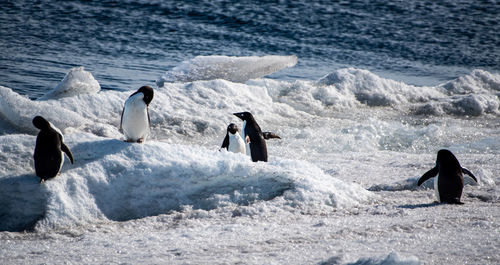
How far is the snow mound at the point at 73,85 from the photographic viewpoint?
8.16 meters

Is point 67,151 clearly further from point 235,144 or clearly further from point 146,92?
point 235,144

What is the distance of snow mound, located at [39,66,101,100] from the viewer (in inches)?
321

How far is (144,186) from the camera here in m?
4.20

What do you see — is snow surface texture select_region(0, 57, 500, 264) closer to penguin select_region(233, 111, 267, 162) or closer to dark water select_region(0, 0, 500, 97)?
penguin select_region(233, 111, 267, 162)

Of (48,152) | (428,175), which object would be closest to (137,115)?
(48,152)

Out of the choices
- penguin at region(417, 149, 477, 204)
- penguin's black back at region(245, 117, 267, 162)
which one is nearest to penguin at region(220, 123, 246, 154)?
penguin's black back at region(245, 117, 267, 162)

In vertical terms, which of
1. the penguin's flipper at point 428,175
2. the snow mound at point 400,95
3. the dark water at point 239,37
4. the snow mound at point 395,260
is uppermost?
the snow mound at point 395,260

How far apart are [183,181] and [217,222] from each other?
547 mm

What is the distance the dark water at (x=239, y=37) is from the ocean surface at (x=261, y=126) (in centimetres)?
6

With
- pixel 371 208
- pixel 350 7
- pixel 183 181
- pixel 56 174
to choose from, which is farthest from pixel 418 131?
pixel 350 7

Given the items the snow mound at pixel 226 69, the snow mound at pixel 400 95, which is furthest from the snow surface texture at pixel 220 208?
the snow mound at pixel 400 95

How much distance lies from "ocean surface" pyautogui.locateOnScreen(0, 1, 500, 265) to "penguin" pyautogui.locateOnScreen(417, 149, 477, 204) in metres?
0.13

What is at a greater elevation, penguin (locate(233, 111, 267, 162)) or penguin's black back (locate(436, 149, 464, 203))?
penguin's black back (locate(436, 149, 464, 203))

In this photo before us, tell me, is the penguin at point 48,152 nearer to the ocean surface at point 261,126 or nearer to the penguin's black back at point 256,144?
the ocean surface at point 261,126
